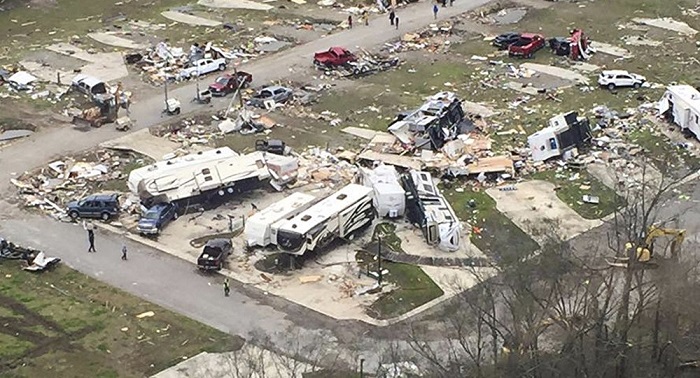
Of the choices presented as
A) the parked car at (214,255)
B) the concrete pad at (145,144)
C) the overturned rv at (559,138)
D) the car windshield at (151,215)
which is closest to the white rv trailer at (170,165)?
the car windshield at (151,215)

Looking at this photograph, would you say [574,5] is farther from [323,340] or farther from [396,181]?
[323,340]

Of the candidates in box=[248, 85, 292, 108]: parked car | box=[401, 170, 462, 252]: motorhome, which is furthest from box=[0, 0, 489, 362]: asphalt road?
box=[401, 170, 462, 252]: motorhome

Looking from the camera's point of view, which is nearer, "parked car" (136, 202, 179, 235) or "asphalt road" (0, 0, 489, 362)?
"asphalt road" (0, 0, 489, 362)

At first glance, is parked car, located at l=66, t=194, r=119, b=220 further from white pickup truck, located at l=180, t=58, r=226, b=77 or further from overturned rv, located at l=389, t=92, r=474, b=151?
white pickup truck, located at l=180, t=58, r=226, b=77

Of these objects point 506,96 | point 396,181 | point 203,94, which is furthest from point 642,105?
point 203,94

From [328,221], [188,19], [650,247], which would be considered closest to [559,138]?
[328,221]

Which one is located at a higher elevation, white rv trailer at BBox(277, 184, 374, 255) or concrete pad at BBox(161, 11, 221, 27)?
white rv trailer at BBox(277, 184, 374, 255)
